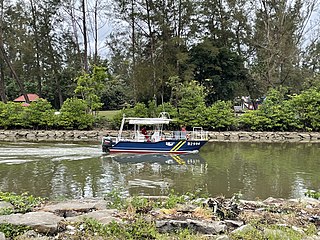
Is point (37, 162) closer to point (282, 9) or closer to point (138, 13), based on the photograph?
point (138, 13)

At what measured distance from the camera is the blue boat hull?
1686 cm

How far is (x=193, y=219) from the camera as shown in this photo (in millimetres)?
4980

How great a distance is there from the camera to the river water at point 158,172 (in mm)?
9906

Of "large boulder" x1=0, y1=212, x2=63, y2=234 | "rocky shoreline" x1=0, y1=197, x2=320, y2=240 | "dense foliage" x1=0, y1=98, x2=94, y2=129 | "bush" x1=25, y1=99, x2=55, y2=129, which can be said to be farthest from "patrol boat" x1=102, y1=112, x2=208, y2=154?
"large boulder" x1=0, y1=212, x2=63, y2=234

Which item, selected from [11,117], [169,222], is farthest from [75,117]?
[169,222]

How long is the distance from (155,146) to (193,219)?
1201cm

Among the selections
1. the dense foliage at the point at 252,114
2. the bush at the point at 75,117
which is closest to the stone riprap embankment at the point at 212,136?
the dense foliage at the point at 252,114

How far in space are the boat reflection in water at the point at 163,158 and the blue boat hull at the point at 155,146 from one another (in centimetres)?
38

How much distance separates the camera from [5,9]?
33.1 m

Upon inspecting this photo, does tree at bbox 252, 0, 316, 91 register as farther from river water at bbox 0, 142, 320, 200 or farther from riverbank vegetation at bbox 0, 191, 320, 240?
riverbank vegetation at bbox 0, 191, 320, 240

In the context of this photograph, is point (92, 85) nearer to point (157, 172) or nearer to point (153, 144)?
point (153, 144)

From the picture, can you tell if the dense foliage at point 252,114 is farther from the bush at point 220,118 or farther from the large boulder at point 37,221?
the large boulder at point 37,221

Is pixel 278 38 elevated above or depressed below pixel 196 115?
above

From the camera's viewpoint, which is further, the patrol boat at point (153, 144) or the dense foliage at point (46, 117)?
the dense foliage at point (46, 117)
